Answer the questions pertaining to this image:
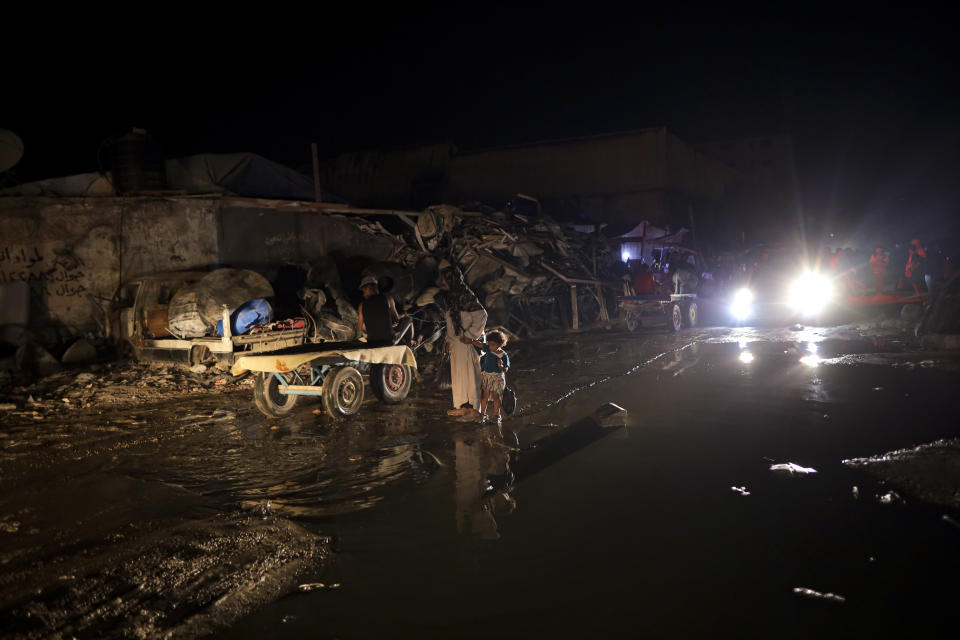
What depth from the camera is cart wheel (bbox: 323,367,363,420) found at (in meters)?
7.99

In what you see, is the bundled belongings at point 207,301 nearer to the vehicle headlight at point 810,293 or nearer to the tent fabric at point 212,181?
the tent fabric at point 212,181

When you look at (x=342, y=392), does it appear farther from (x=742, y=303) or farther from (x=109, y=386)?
(x=742, y=303)

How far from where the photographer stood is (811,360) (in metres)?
11.5

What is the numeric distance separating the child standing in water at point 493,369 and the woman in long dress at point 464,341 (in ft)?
0.36

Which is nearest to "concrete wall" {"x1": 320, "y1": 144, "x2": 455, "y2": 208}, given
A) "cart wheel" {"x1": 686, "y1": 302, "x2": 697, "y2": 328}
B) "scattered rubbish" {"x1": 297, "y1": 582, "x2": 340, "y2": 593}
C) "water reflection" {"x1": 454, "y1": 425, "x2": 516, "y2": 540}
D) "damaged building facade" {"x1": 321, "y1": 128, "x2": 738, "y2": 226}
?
"damaged building facade" {"x1": 321, "y1": 128, "x2": 738, "y2": 226}

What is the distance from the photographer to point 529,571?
149 inches

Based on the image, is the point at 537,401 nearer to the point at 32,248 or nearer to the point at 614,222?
the point at 32,248

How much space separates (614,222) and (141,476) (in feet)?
78.5

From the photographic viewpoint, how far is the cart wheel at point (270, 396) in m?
8.14

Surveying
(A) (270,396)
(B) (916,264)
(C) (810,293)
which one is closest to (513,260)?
(A) (270,396)

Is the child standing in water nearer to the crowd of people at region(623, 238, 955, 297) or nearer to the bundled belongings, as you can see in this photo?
the bundled belongings

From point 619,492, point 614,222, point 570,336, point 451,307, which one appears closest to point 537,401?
point 451,307

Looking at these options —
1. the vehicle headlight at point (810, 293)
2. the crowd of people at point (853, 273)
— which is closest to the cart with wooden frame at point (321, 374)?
the crowd of people at point (853, 273)

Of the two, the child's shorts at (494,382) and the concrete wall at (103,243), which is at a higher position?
the concrete wall at (103,243)
